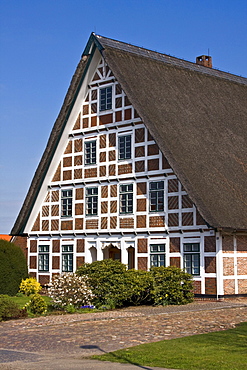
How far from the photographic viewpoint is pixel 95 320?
19234 mm

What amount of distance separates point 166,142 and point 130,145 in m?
2.80

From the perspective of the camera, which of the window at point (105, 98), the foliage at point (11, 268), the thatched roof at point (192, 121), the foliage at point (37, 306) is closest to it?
the foliage at point (37, 306)

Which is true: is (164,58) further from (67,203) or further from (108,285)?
(108,285)

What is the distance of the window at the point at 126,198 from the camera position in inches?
1158

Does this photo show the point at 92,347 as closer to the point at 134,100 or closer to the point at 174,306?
the point at 174,306

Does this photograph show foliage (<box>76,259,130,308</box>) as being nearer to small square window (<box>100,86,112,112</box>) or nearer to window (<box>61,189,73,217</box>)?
window (<box>61,189,73,217</box>)

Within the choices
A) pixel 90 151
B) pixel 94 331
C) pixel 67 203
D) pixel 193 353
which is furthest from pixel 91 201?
pixel 193 353

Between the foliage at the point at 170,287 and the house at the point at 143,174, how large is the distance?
1757 millimetres

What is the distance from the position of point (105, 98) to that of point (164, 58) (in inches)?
203

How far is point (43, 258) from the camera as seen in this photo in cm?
3259

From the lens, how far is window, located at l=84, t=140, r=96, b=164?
3119 centimetres

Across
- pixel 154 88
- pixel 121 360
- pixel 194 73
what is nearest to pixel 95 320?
pixel 121 360

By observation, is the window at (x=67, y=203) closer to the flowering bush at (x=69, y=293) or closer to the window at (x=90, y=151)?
the window at (x=90, y=151)

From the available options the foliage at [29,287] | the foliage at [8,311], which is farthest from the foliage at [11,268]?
the foliage at [8,311]
